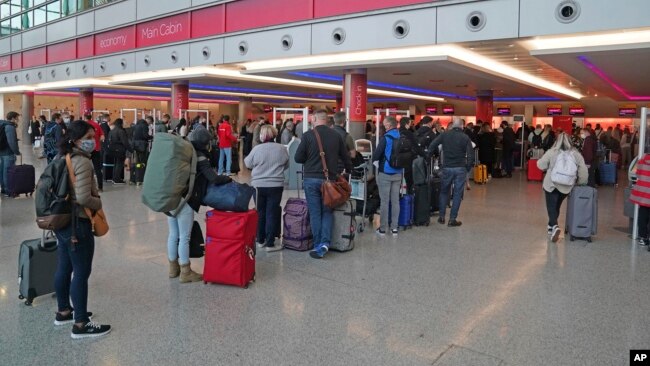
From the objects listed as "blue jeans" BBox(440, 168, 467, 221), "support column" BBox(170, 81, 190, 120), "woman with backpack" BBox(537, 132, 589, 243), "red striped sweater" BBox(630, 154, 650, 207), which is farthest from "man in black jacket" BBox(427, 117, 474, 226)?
"support column" BBox(170, 81, 190, 120)

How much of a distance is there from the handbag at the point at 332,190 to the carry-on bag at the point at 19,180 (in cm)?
729

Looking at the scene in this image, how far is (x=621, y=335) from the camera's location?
4023 mm

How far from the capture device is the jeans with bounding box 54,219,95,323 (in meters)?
3.74

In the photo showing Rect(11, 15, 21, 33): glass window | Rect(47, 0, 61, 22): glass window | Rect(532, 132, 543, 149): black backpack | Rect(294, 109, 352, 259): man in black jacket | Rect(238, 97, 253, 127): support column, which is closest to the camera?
Rect(294, 109, 352, 259): man in black jacket

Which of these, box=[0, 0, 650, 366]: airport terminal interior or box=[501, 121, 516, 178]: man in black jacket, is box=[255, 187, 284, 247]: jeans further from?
box=[501, 121, 516, 178]: man in black jacket

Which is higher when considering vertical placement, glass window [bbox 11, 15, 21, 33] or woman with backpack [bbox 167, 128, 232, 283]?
glass window [bbox 11, 15, 21, 33]

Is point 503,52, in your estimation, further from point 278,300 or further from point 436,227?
point 278,300

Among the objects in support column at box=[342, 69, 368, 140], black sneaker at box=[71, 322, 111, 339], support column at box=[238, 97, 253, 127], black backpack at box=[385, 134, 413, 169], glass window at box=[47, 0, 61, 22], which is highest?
glass window at box=[47, 0, 61, 22]

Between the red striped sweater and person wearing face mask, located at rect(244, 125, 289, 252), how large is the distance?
15.9 feet

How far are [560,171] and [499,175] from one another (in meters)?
9.62

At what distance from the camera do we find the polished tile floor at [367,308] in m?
3.61

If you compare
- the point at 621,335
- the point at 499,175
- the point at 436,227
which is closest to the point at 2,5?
the point at 499,175

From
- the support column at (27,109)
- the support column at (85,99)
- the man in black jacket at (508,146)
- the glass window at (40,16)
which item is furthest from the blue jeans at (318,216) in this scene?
the support column at (27,109)

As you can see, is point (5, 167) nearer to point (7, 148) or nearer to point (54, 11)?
point (7, 148)
